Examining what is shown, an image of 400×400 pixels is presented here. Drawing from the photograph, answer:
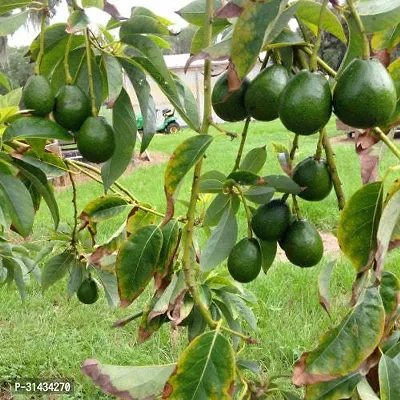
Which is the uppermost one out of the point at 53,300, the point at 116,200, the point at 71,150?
the point at 116,200

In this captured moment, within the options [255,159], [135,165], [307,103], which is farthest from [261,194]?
[135,165]

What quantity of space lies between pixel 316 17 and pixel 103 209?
2.03ft

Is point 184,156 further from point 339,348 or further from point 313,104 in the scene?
point 339,348

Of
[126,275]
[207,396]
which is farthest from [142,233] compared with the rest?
[207,396]

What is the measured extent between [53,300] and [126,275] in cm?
297

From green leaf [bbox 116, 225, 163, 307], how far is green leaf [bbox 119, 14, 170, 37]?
305mm

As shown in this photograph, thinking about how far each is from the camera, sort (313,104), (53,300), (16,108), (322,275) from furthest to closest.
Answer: (53,300) → (16,108) → (322,275) → (313,104)

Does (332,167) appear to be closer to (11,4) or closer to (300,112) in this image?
(300,112)

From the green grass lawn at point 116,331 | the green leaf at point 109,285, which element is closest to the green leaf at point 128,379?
the green leaf at point 109,285

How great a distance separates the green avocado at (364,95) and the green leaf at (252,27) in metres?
0.13

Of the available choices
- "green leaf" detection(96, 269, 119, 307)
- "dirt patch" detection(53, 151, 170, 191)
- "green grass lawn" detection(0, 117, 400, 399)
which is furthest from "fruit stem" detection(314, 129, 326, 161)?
"dirt patch" detection(53, 151, 170, 191)

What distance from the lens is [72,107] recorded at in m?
0.85

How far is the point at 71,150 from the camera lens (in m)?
8.66

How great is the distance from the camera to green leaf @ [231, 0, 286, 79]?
0.59 metres
